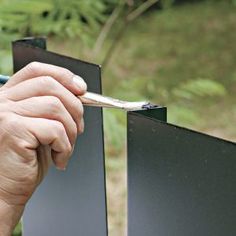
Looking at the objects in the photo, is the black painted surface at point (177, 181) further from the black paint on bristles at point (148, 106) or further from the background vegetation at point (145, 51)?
the background vegetation at point (145, 51)

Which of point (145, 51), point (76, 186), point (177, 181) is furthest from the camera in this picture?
point (145, 51)

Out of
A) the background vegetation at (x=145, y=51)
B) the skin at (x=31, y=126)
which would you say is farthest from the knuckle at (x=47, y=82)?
the background vegetation at (x=145, y=51)

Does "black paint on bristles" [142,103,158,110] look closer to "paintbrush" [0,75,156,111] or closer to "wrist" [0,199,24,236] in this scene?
"paintbrush" [0,75,156,111]

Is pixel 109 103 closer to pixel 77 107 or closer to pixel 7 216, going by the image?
pixel 77 107

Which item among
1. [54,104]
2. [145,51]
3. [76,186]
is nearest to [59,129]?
[54,104]

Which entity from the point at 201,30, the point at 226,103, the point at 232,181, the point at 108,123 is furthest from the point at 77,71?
the point at 201,30

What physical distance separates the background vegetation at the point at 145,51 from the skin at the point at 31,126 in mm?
775

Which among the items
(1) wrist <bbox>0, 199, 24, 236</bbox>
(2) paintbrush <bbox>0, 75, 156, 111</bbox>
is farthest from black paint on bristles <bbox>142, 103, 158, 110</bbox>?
(1) wrist <bbox>0, 199, 24, 236</bbox>

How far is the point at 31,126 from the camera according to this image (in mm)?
509

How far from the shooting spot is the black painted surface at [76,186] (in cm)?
61

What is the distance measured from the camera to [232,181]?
43 centimetres

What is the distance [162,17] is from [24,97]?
626 cm

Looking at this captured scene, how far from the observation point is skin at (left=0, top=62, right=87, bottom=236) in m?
0.51

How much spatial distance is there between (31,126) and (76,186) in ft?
0.56
